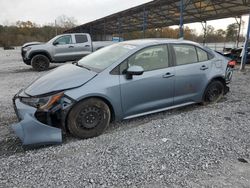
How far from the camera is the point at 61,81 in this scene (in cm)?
320

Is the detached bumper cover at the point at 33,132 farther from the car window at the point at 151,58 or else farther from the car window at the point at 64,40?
the car window at the point at 64,40

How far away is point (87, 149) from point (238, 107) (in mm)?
3468

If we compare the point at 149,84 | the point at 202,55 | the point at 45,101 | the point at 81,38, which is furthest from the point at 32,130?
the point at 81,38

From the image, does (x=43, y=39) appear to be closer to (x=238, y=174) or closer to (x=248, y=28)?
(x=248, y=28)

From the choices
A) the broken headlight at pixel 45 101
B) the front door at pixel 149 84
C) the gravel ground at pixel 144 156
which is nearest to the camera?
the gravel ground at pixel 144 156

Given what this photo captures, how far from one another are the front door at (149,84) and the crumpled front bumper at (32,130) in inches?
47.3

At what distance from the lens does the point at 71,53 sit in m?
11.0

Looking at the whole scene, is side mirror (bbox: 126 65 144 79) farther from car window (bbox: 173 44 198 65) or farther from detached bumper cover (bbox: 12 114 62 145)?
detached bumper cover (bbox: 12 114 62 145)

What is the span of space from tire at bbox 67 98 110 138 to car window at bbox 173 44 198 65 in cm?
179

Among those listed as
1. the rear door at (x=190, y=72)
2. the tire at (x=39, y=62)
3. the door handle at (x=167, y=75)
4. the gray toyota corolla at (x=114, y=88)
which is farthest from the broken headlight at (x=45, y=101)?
the tire at (x=39, y=62)

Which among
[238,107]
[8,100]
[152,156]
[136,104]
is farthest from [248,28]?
[8,100]

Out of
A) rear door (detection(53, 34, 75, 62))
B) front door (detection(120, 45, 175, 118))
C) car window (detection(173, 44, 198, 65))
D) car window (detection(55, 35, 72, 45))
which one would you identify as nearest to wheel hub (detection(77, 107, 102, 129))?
front door (detection(120, 45, 175, 118))

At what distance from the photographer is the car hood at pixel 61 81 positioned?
309 cm

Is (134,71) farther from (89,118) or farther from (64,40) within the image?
(64,40)
